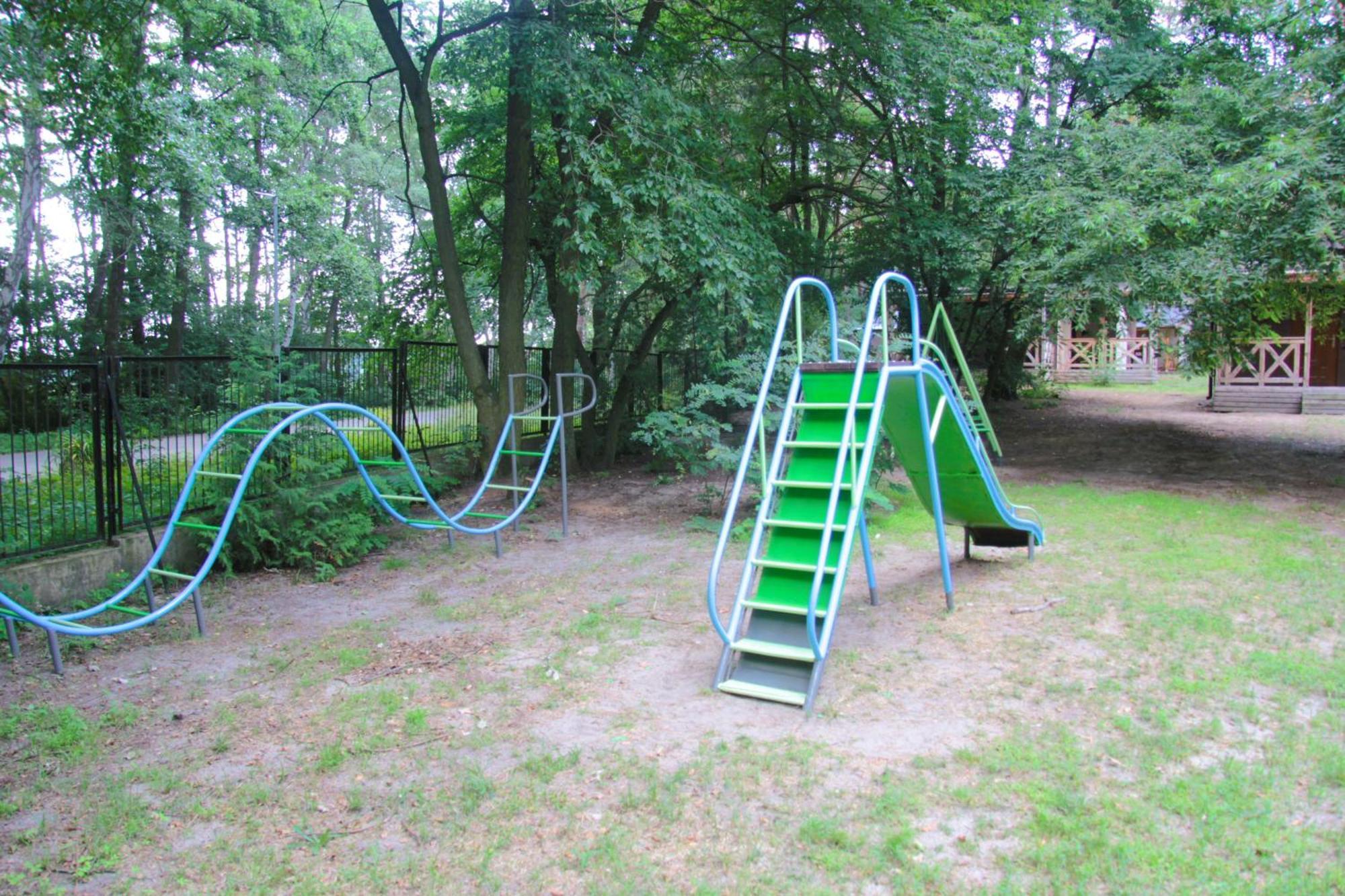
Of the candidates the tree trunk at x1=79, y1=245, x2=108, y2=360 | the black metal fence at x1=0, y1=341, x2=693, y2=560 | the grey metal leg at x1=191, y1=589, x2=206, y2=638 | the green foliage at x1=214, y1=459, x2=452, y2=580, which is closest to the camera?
the grey metal leg at x1=191, y1=589, x2=206, y2=638

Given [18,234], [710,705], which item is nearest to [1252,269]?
[710,705]

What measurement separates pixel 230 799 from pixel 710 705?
2021 millimetres

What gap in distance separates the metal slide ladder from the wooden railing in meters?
17.4

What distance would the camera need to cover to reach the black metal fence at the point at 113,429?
6293mm

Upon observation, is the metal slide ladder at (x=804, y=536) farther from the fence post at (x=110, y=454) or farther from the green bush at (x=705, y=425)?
the fence post at (x=110, y=454)

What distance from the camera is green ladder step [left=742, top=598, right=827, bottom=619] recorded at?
14.4 feet

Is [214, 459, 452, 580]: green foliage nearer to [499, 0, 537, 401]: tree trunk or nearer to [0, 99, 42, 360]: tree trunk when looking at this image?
[499, 0, 537, 401]: tree trunk

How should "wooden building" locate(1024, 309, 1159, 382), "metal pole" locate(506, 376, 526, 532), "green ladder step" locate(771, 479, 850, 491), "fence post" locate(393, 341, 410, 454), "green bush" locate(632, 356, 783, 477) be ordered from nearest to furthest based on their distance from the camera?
"green ladder step" locate(771, 479, 850, 491), "metal pole" locate(506, 376, 526, 532), "green bush" locate(632, 356, 783, 477), "fence post" locate(393, 341, 410, 454), "wooden building" locate(1024, 309, 1159, 382)

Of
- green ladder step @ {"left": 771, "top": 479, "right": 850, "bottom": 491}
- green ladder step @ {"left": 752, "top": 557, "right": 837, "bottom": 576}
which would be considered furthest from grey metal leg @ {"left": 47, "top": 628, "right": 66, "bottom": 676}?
green ladder step @ {"left": 771, "top": 479, "right": 850, "bottom": 491}

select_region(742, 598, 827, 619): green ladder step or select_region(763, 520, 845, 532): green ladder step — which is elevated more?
select_region(763, 520, 845, 532): green ladder step

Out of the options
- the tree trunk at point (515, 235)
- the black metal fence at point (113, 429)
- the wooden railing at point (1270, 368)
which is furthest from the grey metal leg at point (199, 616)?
the wooden railing at point (1270, 368)

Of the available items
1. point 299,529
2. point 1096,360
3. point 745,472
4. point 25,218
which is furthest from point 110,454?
point 1096,360

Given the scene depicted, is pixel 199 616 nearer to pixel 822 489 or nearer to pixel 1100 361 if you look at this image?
pixel 822 489

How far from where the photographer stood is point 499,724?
13.1 ft
